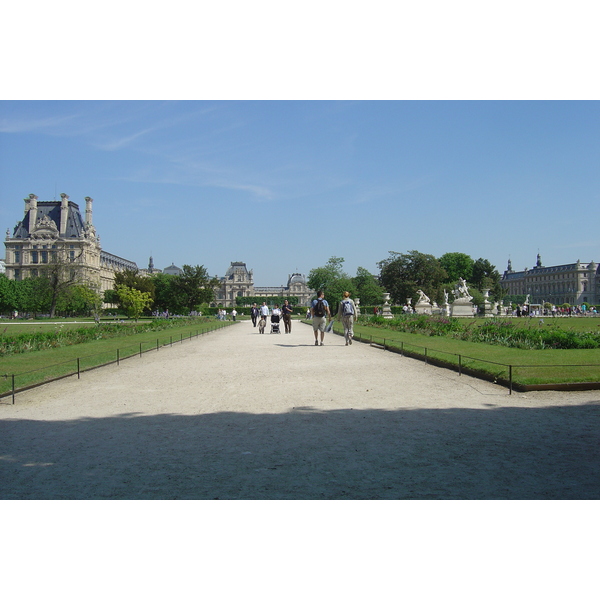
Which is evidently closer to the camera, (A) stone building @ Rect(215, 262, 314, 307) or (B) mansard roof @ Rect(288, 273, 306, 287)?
(A) stone building @ Rect(215, 262, 314, 307)

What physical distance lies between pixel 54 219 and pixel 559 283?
10164 centimetres

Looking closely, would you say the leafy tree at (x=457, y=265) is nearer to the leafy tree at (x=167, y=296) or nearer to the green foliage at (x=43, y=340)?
the leafy tree at (x=167, y=296)

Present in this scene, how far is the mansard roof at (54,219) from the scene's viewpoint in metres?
95.1

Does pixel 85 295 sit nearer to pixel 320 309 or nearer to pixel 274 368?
pixel 320 309

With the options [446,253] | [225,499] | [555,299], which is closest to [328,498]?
[225,499]

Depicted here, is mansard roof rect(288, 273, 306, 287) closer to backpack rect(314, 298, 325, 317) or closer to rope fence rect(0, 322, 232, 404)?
backpack rect(314, 298, 325, 317)

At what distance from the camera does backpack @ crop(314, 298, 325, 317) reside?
16.9m

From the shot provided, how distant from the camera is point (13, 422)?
6449 mm

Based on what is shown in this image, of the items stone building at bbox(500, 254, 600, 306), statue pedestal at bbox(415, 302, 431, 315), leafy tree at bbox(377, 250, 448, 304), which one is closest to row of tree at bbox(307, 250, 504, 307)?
leafy tree at bbox(377, 250, 448, 304)

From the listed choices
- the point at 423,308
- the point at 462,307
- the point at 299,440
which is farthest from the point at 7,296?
the point at 299,440

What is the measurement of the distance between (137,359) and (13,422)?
7680 mm

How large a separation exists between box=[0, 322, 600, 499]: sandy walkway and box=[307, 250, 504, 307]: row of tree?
60.7 m

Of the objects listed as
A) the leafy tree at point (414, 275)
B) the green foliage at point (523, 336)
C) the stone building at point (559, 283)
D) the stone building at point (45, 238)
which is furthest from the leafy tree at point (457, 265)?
the green foliage at point (523, 336)

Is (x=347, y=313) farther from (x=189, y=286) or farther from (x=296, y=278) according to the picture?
(x=296, y=278)
